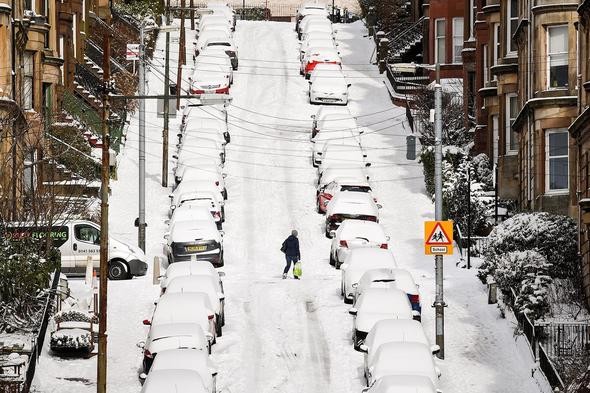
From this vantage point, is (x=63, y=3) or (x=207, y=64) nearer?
(x=63, y=3)

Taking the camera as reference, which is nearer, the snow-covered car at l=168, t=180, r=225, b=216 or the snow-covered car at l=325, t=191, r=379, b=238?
the snow-covered car at l=325, t=191, r=379, b=238

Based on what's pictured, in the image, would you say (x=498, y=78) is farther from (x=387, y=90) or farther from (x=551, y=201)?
(x=387, y=90)

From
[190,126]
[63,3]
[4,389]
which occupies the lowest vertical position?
[4,389]

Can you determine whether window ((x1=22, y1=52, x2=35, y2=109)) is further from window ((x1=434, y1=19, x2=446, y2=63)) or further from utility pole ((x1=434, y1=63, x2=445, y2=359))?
window ((x1=434, y1=19, x2=446, y2=63))

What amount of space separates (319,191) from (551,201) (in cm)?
1051

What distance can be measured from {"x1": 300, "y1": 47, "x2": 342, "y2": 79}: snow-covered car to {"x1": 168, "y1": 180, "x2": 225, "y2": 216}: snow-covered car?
2771cm

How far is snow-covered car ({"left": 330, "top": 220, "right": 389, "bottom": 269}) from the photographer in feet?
165

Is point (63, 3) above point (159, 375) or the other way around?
above

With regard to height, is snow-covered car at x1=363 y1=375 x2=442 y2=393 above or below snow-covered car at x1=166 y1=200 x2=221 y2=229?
below

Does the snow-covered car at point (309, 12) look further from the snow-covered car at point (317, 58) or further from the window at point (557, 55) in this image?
the window at point (557, 55)

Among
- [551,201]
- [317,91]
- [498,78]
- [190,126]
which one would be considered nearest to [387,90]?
[317,91]

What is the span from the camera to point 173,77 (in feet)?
277

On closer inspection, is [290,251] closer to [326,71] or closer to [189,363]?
[189,363]

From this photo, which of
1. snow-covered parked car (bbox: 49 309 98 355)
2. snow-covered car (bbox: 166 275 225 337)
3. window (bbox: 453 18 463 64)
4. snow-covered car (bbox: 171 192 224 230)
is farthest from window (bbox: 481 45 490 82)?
snow-covered parked car (bbox: 49 309 98 355)
